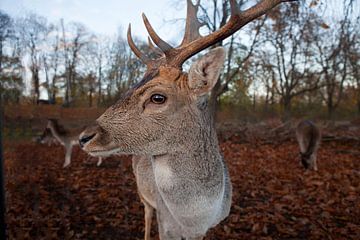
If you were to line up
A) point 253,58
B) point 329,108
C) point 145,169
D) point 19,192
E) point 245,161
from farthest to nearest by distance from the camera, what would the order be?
point 329,108 → point 253,58 → point 245,161 → point 19,192 → point 145,169

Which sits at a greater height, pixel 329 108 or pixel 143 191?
pixel 329 108

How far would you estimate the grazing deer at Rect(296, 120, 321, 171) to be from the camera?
22.7 feet

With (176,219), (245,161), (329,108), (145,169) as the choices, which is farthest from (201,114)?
(329,108)

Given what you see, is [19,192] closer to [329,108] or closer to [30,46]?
[30,46]

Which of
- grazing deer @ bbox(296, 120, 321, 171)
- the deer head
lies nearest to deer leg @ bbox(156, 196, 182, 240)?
the deer head

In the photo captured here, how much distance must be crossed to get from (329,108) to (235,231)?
30.1 feet

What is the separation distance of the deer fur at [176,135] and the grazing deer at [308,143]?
18.9 ft

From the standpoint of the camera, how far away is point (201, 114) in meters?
2.00

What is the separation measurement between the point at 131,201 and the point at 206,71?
357 cm

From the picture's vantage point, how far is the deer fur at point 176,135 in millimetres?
1818

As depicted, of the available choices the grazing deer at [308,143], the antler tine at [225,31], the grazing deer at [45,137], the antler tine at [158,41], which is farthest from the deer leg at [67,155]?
the grazing deer at [308,143]

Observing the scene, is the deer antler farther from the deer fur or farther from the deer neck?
the deer neck

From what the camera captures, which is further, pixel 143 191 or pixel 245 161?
Answer: pixel 245 161

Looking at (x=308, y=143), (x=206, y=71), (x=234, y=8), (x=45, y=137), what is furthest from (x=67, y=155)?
(x=308, y=143)
